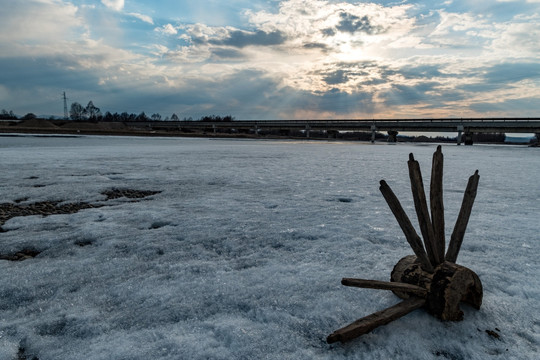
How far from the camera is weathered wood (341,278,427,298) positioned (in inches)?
73.0

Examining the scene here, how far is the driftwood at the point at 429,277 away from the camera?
73.9 inches

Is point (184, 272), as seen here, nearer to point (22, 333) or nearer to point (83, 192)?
point (22, 333)

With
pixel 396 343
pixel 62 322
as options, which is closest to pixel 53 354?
pixel 62 322

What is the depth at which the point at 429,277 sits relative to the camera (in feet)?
6.95

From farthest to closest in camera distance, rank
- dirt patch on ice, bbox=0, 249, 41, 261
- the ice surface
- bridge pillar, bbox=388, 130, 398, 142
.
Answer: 1. bridge pillar, bbox=388, 130, 398, 142
2. dirt patch on ice, bbox=0, 249, 41, 261
3. the ice surface

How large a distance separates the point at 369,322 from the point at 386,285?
0.30 meters

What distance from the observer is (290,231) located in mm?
3986

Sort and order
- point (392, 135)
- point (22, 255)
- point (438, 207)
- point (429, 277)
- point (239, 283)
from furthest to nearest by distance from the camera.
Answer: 1. point (392, 135)
2. point (22, 255)
3. point (239, 283)
4. point (438, 207)
5. point (429, 277)

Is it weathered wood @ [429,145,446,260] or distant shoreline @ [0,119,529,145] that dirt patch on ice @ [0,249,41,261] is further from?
distant shoreline @ [0,119,529,145]

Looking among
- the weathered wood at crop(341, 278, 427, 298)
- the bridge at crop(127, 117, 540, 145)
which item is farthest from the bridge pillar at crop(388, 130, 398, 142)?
the weathered wood at crop(341, 278, 427, 298)

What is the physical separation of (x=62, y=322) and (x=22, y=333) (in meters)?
0.21

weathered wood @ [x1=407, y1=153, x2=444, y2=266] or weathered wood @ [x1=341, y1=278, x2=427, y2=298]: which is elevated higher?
weathered wood @ [x1=407, y1=153, x2=444, y2=266]

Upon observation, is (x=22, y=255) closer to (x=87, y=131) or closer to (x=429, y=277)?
(x=429, y=277)

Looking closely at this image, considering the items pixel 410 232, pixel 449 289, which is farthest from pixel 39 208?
pixel 449 289
